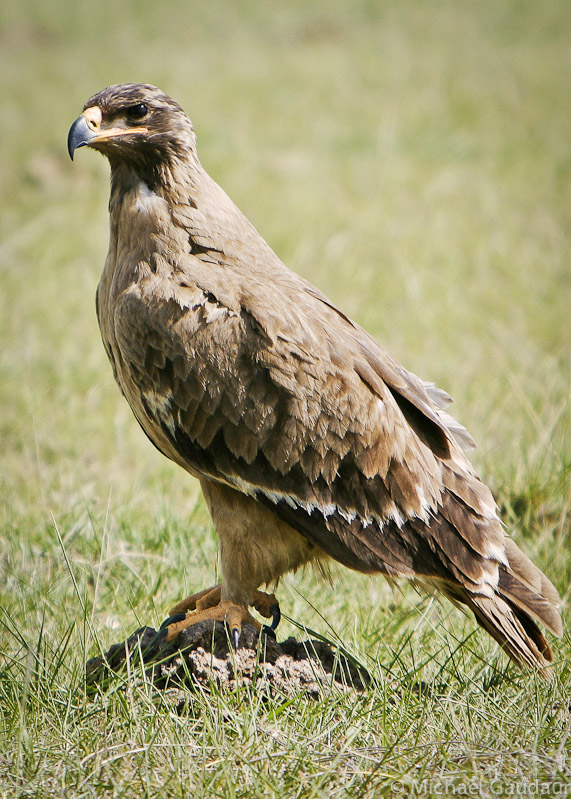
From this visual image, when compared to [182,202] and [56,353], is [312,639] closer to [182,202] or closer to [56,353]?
[182,202]

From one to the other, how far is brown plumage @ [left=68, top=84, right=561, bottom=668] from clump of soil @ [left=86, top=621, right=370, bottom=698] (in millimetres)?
150

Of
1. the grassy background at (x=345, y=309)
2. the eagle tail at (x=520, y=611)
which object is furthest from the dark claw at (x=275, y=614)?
the eagle tail at (x=520, y=611)

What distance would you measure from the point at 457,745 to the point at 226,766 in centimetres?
73

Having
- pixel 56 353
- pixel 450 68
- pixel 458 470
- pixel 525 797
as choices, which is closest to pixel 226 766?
pixel 525 797

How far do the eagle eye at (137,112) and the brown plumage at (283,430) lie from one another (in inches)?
0.5

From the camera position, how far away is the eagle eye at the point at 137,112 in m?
3.40

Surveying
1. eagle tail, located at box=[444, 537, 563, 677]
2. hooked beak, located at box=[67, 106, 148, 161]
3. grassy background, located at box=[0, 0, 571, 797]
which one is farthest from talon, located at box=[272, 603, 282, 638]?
hooked beak, located at box=[67, 106, 148, 161]

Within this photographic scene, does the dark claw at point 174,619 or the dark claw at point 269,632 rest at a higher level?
the dark claw at point 174,619

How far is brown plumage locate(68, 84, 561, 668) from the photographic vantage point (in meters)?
3.14

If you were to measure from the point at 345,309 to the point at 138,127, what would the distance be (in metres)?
4.05

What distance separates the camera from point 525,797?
235 centimetres

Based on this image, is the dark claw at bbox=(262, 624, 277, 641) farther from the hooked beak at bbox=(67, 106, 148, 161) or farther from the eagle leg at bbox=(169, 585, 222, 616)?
the hooked beak at bbox=(67, 106, 148, 161)

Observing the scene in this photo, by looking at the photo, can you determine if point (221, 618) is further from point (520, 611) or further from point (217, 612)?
point (520, 611)

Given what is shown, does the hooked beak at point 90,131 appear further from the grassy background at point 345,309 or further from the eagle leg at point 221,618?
the eagle leg at point 221,618
